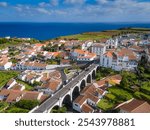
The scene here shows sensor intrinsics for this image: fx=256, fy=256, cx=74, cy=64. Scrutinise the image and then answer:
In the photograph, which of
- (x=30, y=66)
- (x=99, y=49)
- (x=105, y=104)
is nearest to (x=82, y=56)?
(x=99, y=49)

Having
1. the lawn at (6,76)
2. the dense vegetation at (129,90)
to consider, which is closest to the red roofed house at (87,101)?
the dense vegetation at (129,90)

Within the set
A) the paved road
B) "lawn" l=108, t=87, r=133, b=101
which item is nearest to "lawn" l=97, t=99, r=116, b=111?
"lawn" l=108, t=87, r=133, b=101

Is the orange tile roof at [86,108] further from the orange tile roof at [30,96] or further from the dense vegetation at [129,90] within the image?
the orange tile roof at [30,96]

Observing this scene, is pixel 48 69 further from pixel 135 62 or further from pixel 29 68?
pixel 135 62

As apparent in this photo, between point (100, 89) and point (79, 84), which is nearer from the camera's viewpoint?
point (100, 89)

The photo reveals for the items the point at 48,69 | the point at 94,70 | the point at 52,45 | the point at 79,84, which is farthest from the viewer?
the point at 52,45

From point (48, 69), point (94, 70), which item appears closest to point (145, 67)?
point (94, 70)
